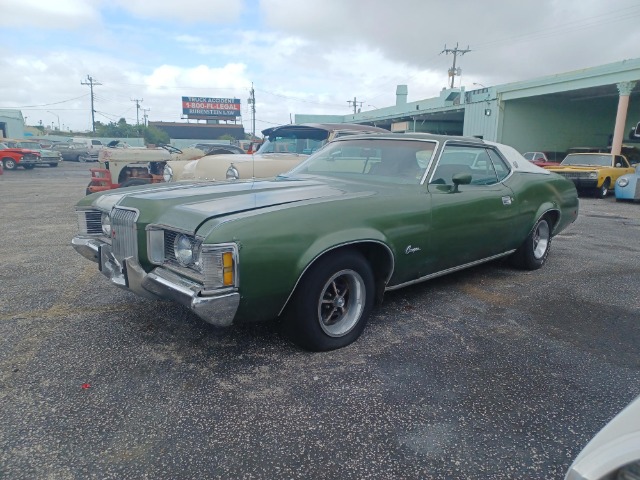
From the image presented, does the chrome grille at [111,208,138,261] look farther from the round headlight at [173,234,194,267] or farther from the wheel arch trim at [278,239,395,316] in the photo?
the wheel arch trim at [278,239,395,316]

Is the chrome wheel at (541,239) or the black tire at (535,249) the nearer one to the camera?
the black tire at (535,249)

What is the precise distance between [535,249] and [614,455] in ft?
13.7

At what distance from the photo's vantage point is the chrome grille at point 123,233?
286cm

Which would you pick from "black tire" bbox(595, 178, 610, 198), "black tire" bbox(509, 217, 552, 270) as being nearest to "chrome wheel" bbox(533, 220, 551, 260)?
"black tire" bbox(509, 217, 552, 270)

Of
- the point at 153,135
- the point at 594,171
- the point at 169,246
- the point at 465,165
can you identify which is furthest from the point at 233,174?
the point at 153,135

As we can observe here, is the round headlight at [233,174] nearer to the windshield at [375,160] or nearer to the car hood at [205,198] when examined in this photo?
the windshield at [375,160]

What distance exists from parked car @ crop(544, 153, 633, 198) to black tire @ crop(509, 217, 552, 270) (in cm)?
895

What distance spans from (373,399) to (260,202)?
4.42ft

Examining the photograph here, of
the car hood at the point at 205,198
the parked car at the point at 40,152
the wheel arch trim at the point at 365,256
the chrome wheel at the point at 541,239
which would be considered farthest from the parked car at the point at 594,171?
the parked car at the point at 40,152

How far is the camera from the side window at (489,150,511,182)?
177 inches

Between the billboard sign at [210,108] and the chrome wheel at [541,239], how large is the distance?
7785 centimetres

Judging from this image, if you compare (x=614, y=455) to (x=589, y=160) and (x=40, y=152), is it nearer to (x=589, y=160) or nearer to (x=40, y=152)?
(x=589, y=160)

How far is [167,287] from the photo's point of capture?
102 inches

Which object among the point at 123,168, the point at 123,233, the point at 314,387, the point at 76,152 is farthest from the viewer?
the point at 76,152
